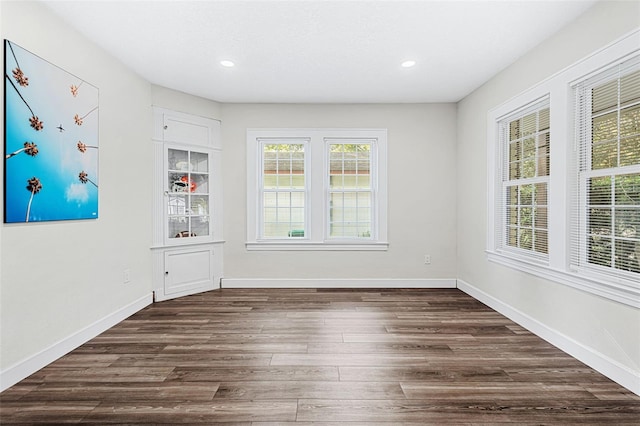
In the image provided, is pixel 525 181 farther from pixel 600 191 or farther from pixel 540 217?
pixel 600 191

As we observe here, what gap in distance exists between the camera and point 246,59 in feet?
10.6

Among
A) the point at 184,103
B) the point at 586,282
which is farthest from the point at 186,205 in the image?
the point at 586,282

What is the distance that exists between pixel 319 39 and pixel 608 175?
2467 mm

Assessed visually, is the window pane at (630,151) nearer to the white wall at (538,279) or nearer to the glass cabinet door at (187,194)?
the white wall at (538,279)

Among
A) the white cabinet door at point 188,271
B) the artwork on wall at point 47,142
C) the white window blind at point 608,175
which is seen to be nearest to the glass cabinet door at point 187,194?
the white cabinet door at point 188,271

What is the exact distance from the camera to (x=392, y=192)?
4.66 m

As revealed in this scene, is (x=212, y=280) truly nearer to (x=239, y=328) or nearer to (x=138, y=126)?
(x=239, y=328)

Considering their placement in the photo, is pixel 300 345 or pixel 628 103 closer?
pixel 628 103

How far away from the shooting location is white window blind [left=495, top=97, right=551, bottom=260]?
3016mm

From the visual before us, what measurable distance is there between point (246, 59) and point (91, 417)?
3.08 m

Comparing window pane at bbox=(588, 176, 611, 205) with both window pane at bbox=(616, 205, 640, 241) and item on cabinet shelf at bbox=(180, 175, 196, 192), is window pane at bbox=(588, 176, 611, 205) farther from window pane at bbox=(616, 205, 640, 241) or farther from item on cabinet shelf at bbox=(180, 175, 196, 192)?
item on cabinet shelf at bbox=(180, 175, 196, 192)

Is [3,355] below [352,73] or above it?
below

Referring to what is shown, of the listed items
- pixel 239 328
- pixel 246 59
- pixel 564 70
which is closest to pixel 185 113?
pixel 246 59

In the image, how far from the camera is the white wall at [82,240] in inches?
86.0
